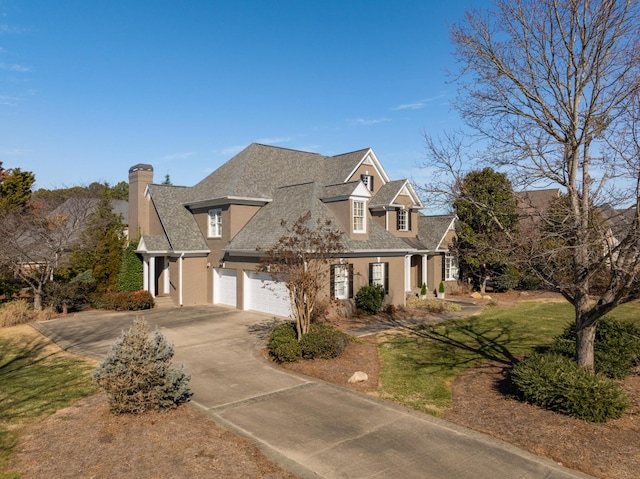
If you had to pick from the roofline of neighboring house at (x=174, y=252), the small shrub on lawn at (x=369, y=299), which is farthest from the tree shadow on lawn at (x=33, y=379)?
the small shrub on lawn at (x=369, y=299)

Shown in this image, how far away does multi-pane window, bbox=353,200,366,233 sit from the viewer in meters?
21.6

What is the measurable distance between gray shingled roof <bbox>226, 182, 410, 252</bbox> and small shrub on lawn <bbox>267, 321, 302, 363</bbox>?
6728 millimetres

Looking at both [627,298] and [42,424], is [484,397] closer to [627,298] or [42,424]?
[627,298]

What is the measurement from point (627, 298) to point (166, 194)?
82.0 ft

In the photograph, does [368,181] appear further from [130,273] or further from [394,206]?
[130,273]

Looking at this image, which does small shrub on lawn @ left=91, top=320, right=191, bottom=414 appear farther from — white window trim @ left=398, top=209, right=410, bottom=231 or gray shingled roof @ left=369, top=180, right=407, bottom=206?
white window trim @ left=398, top=209, right=410, bottom=231

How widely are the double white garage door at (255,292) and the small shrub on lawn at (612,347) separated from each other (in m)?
10.8

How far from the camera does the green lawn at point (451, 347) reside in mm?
10914

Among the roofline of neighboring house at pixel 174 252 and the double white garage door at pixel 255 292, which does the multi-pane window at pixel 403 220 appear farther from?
the roofline of neighboring house at pixel 174 252

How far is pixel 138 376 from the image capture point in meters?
8.77

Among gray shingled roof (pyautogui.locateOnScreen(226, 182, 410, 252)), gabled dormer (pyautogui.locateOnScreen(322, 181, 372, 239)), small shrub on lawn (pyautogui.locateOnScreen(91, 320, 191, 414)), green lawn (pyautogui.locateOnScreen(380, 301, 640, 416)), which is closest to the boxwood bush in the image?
green lawn (pyautogui.locateOnScreen(380, 301, 640, 416))

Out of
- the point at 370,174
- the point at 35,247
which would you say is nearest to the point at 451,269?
the point at 370,174

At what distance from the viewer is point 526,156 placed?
34.7 ft

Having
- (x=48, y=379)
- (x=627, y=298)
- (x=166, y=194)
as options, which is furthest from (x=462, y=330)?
(x=166, y=194)
